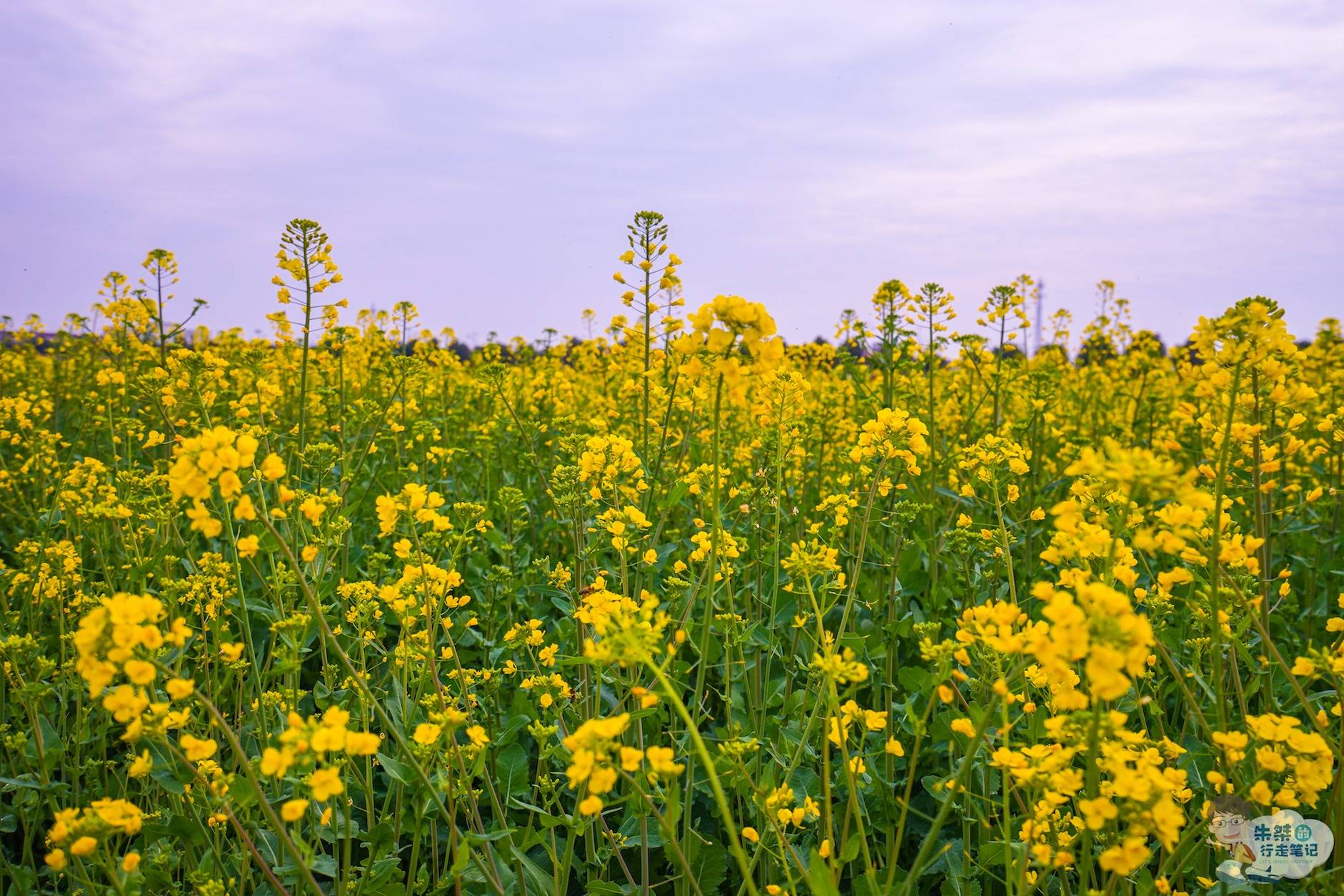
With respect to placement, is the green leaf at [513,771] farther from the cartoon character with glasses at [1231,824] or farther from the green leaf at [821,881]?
the cartoon character with glasses at [1231,824]

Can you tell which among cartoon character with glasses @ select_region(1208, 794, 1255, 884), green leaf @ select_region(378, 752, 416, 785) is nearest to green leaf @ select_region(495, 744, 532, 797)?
green leaf @ select_region(378, 752, 416, 785)

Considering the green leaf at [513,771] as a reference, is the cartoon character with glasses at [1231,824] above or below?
above

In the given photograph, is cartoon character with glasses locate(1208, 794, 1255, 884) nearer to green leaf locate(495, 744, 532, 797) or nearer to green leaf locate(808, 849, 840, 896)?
green leaf locate(808, 849, 840, 896)

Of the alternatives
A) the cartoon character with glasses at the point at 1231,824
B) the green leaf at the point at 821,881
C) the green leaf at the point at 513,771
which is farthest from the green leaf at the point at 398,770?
the cartoon character with glasses at the point at 1231,824

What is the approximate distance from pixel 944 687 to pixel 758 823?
970mm

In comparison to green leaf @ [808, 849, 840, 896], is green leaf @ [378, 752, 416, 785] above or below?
below

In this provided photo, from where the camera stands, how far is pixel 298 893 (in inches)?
86.9

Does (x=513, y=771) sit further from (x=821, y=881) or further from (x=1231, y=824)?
(x=1231, y=824)

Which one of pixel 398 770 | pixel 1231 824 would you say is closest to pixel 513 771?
pixel 398 770

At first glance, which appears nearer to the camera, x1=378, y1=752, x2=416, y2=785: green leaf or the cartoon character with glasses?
the cartoon character with glasses

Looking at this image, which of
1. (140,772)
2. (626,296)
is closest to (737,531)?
(626,296)

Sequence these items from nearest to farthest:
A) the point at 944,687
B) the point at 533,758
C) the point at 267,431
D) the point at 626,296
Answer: the point at 944,687 → the point at 533,758 → the point at 267,431 → the point at 626,296

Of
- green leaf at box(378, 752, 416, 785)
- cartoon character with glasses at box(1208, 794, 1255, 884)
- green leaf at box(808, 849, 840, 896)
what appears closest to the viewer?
green leaf at box(808, 849, 840, 896)

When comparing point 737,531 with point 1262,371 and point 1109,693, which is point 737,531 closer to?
point 1262,371
